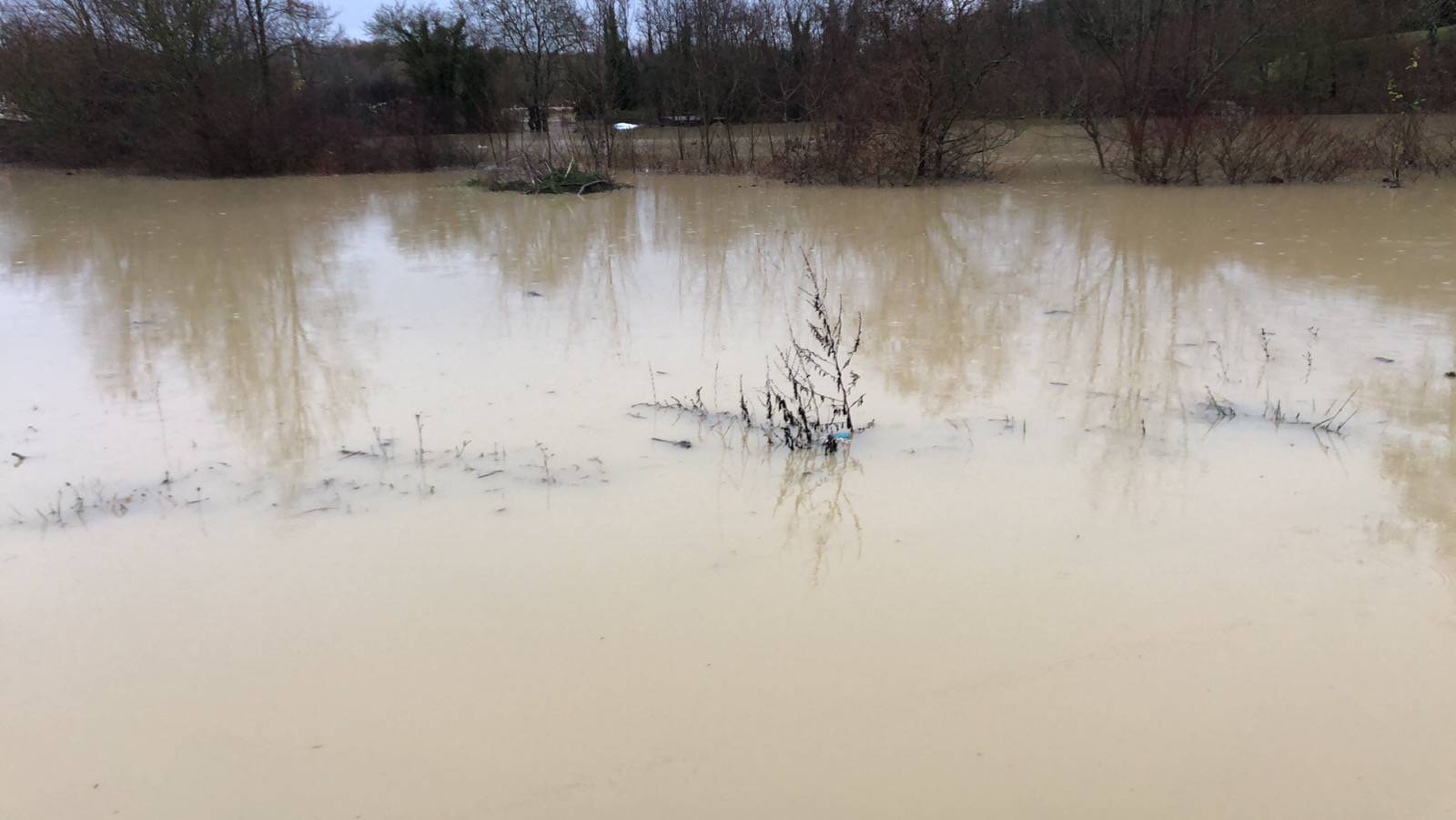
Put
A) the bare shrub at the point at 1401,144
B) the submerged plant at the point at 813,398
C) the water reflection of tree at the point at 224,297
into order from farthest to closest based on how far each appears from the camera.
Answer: the bare shrub at the point at 1401,144 < the water reflection of tree at the point at 224,297 < the submerged plant at the point at 813,398

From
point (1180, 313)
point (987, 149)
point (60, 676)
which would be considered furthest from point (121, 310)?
point (987, 149)

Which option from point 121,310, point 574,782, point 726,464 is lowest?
point 574,782

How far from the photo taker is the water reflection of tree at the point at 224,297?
580 centimetres

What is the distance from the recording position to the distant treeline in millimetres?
16172

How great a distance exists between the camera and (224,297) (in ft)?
28.7

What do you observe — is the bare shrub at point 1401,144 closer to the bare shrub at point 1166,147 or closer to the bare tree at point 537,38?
the bare shrub at point 1166,147

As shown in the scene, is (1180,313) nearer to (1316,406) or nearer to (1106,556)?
(1316,406)

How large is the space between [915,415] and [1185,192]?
37.9ft

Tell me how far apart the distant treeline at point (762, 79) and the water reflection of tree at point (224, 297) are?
227 inches

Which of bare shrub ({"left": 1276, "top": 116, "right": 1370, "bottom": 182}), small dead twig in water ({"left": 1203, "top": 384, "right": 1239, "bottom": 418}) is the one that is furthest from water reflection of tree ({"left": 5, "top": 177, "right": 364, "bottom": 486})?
bare shrub ({"left": 1276, "top": 116, "right": 1370, "bottom": 182})

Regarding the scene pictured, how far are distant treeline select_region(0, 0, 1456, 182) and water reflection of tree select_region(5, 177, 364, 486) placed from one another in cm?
576

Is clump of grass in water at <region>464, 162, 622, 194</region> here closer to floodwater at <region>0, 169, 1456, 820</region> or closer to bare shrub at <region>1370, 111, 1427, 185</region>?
floodwater at <region>0, 169, 1456, 820</region>

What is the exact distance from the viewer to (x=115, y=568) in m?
3.82

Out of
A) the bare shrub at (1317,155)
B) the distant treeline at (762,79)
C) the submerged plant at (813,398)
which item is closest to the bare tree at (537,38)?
the distant treeline at (762,79)
